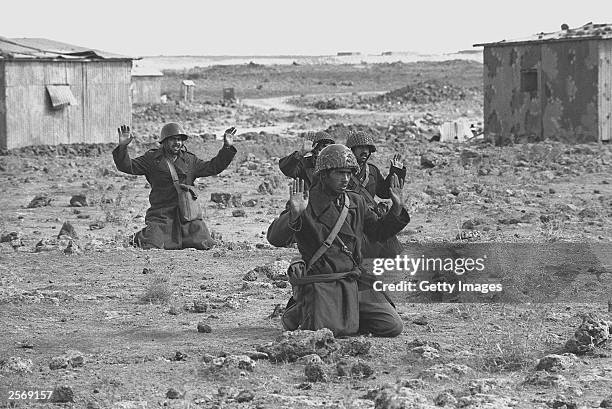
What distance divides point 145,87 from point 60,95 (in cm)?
2056

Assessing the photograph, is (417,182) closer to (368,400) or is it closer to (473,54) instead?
(368,400)

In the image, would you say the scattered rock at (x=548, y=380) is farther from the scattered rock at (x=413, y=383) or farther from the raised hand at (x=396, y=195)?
the raised hand at (x=396, y=195)

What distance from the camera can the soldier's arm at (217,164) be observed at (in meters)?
11.9

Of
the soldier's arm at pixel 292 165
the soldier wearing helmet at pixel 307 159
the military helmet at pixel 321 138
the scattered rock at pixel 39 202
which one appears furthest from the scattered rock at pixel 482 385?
the scattered rock at pixel 39 202

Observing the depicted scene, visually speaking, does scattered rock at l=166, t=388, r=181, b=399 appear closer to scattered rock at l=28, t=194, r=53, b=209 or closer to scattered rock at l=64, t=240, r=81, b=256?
scattered rock at l=64, t=240, r=81, b=256

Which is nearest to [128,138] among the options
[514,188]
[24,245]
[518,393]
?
[24,245]

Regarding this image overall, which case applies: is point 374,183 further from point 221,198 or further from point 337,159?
point 221,198

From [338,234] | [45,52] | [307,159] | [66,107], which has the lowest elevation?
[338,234]

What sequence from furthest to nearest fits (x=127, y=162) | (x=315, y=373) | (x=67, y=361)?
(x=127, y=162), (x=67, y=361), (x=315, y=373)

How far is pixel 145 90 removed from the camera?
44.7m

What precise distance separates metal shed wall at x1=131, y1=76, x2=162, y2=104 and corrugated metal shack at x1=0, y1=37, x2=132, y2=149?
18.1 m

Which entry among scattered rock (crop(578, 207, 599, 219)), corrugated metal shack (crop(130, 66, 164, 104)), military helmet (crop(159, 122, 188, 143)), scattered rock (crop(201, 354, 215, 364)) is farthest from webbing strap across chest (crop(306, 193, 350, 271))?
corrugated metal shack (crop(130, 66, 164, 104))

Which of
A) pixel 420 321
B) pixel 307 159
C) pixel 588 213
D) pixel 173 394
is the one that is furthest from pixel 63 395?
pixel 588 213

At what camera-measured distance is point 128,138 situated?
458 inches
